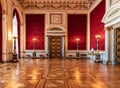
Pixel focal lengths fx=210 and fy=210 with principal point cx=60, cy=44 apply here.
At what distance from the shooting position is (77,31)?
2056 cm

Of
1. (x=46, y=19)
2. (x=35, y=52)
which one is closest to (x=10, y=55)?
(x=35, y=52)

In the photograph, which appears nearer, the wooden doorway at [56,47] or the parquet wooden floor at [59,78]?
the parquet wooden floor at [59,78]

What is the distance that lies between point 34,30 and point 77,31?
4.21m

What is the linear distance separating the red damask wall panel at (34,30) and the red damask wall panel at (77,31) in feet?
9.01

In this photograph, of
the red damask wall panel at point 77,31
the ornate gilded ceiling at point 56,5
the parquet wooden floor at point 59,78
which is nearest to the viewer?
the parquet wooden floor at point 59,78

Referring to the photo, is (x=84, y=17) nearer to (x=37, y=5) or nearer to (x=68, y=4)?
(x=68, y=4)

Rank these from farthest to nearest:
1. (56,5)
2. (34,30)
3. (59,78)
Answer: (56,5), (34,30), (59,78)

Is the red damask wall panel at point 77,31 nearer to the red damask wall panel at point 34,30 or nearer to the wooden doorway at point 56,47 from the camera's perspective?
the wooden doorway at point 56,47

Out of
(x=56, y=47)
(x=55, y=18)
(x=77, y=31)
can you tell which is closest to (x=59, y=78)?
(x=56, y=47)

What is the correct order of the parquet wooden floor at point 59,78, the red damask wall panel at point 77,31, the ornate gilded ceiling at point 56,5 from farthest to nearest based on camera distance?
1. the red damask wall panel at point 77,31
2. the ornate gilded ceiling at point 56,5
3. the parquet wooden floor at point 59,78

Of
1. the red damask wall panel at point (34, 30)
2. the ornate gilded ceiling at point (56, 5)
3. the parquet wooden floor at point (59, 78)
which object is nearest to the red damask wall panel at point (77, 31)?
the ornate gilded ceiling at point (56, 5)

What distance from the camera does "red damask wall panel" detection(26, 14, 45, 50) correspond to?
20.5m

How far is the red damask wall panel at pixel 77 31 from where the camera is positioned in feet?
67.5

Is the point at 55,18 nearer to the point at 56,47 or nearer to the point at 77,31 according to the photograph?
the point at 77,31
